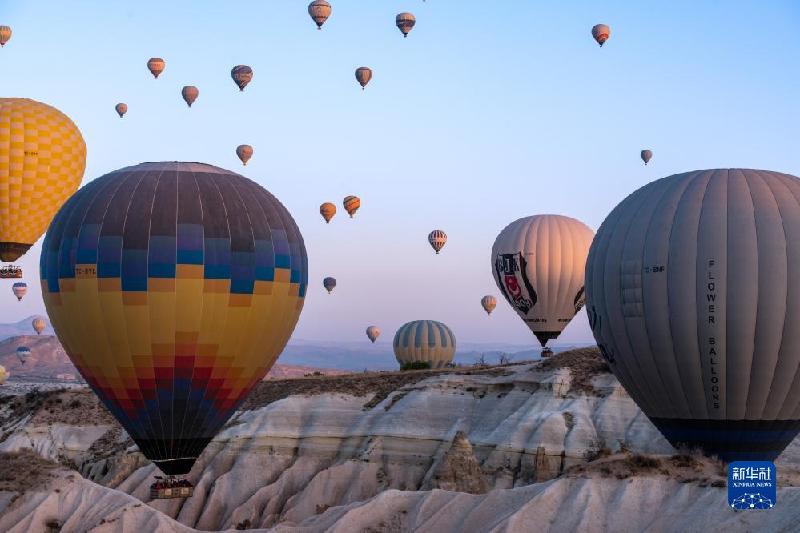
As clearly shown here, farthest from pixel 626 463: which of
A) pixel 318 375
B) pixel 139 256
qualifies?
pixel 318 375

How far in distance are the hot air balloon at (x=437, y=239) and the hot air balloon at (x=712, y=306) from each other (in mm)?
56947

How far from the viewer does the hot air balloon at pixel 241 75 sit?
276 ft

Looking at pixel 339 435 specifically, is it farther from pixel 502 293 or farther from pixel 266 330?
pixel 266 330

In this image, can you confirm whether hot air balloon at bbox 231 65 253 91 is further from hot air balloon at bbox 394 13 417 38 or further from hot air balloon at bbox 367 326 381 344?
hot air balloon at bbox 367 326 381 344

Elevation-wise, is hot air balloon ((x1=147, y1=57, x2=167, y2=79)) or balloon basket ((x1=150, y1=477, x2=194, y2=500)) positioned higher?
hot air balloon ((x1=147, y1=57, x2=167, y2=79))

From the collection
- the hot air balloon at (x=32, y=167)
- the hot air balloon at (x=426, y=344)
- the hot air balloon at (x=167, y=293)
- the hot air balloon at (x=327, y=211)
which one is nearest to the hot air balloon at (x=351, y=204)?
the hot air balloon at (x=327, y=211)

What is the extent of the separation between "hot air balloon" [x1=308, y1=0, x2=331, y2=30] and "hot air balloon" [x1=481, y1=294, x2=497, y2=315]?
33791mm

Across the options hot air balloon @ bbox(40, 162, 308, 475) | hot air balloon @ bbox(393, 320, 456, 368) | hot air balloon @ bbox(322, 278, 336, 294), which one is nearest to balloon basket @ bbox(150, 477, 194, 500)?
hot air balloon @ bbox(40, 162, 308, 475)

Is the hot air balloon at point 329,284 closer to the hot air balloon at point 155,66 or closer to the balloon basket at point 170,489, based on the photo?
the hot air balloon at point 155,66

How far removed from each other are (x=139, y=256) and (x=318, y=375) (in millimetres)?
44193

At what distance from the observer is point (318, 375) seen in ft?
283

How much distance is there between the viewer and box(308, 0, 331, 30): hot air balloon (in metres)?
82.1

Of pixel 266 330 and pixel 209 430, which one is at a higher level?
pixel 266 330

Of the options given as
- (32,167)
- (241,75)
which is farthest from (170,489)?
(241,75)
